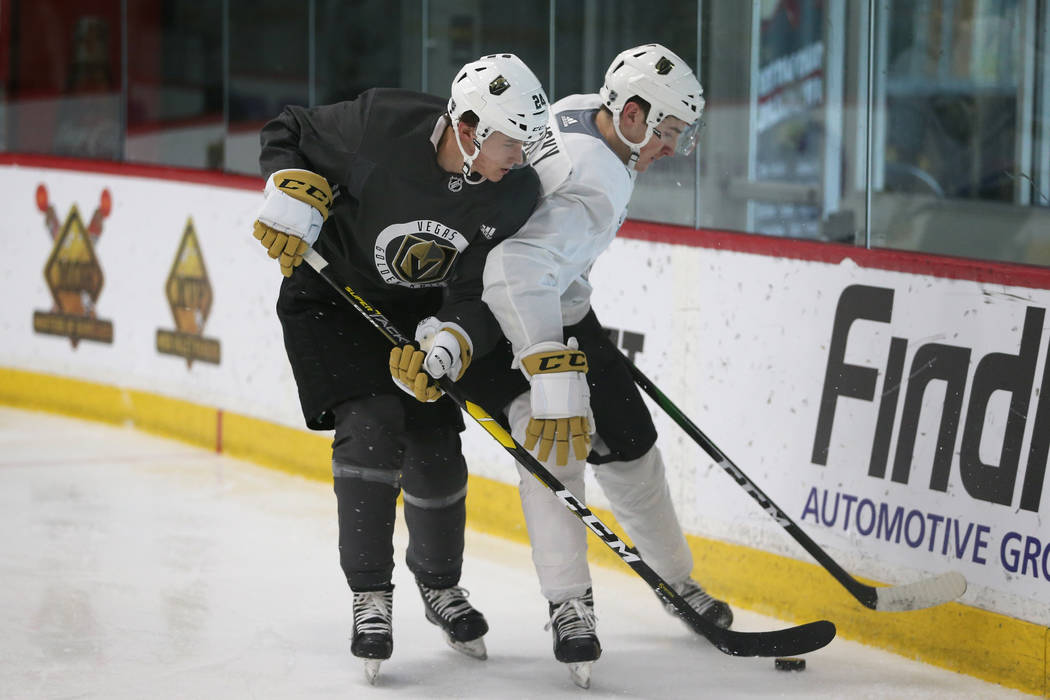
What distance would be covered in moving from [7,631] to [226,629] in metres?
0.43

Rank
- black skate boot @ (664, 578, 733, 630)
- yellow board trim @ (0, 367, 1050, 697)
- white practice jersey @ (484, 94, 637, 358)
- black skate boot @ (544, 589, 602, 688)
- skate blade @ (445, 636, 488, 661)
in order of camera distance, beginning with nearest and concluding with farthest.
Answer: white practice jersey @ (484, 94, 637, 358), black skate boot @ (544, 589, 602, 688), yellow board trim @ (0, 367, 1050, 697), skate blade @ (445, 636, 488, 661), black skate boot @ (664, 578, 733, 630)

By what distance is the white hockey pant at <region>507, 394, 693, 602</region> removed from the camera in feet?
9.07

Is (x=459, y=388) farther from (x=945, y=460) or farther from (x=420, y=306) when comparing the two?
(x=945, y=460)

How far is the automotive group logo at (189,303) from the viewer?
4934mm

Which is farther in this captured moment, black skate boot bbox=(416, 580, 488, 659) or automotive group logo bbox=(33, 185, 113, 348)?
automotive group logo bbox=(33, 185, 113, 348)

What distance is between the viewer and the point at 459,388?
9.23 ft

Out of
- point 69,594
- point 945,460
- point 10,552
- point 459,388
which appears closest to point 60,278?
point 10,552

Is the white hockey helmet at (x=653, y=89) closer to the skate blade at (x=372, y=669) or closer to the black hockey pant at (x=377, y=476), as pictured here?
the black hockey pant at (x=377, y=476)

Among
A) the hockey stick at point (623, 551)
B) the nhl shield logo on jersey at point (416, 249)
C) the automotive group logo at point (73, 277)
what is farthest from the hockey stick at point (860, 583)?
the automotive group logo at point (73, 277)

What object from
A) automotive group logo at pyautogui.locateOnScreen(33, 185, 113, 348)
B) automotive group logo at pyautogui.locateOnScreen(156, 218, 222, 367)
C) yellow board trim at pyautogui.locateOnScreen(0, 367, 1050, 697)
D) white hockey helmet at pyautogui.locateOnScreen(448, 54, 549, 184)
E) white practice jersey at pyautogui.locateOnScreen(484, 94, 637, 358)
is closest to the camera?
white hockey helmet at pyautogui.locateOnScreen(448, 54, 549, 184)

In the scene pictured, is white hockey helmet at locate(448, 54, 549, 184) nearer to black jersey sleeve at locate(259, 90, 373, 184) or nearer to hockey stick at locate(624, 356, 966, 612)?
black jersey sleeve at locate(259, 90, 373, 184)

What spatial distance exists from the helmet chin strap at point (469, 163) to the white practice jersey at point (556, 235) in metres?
0.12

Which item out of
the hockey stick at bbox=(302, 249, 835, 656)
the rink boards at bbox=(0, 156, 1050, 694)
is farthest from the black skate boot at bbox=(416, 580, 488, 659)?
the rink boards at bbox=(0, 156, 1050, 694)

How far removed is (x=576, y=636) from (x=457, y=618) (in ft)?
0.95
